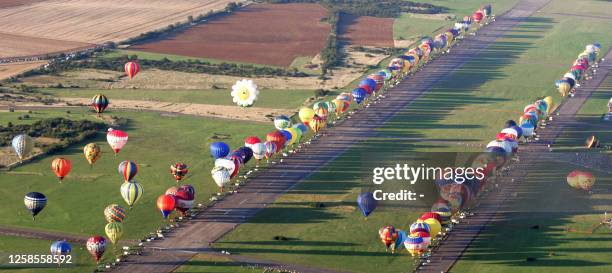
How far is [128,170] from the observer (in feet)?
313

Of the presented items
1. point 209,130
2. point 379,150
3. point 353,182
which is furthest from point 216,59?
point 353,182

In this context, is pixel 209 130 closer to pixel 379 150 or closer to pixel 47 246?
pixel 379 150

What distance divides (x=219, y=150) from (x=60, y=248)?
2698 cm

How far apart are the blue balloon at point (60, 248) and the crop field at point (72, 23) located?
83.5 m

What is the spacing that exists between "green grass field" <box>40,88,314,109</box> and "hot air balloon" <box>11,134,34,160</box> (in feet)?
102

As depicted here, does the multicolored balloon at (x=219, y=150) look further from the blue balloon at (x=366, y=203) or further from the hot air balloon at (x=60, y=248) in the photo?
the hot air balloon at (x=60, y=248)

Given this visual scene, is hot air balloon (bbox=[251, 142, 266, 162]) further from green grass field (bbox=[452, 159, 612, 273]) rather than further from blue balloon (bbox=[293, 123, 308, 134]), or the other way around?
green grass field (bbox=[452, 159, 612, 273])

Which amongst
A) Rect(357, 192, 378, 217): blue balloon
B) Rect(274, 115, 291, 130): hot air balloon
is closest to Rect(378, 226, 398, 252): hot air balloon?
Rect(357, 192, 378, 217): blue balloon

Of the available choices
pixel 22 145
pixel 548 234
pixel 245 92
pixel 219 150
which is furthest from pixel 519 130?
pixel 22 145

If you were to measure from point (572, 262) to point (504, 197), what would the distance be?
51.5ft

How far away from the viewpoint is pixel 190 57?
15862cm

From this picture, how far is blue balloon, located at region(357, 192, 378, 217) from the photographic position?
3492 inches

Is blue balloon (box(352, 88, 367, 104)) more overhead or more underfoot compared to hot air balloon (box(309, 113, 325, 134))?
more overhead

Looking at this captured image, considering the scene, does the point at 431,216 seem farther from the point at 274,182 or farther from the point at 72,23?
the point at 72,23
